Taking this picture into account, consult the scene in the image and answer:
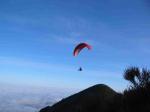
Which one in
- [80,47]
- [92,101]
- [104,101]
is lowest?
[104,101]

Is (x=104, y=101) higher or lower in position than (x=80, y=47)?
lower

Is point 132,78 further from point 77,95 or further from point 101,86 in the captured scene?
point 77,95

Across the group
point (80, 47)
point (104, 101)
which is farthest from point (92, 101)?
point (80, 47)

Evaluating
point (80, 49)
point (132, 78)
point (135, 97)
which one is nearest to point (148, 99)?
point (135, 97)

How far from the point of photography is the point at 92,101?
57.6 ft

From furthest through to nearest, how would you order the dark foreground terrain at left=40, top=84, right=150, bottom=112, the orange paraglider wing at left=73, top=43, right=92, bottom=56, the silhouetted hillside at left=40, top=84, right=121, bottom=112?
the orange paraglider wing at left=73, top=43, right=92, bottom=56 < the silhouetted hillside at left=40, top=84, right=121, bottom=112 < the dark foreground terrain at left=40, top=84, right=150, bottom=112

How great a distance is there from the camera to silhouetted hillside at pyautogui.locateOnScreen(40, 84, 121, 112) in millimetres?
16422

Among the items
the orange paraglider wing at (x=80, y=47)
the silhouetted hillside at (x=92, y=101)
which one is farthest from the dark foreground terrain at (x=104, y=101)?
the orange paraglider wing at (x=80, y=47)

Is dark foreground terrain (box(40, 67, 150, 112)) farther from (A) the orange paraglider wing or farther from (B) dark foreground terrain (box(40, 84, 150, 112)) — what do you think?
(A) the orange paraglider wing

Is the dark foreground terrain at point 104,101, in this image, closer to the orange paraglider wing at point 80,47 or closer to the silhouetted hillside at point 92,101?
the silhouetted hillside at point 92,101

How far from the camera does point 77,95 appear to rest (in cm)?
1917

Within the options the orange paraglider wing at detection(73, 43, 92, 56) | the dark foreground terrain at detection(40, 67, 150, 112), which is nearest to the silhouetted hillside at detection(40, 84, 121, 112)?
the dark foreground terrain at detection(40, 67, 150, 112)

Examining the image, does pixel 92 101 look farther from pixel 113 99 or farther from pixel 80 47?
pixel 80 47

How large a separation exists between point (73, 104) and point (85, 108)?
1413 mm
